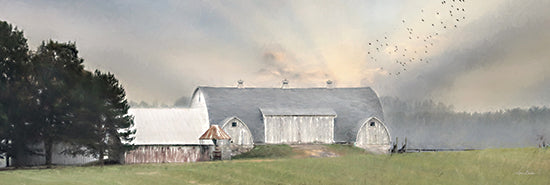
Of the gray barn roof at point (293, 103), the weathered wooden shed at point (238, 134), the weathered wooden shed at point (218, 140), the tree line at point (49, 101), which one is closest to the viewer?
the tree line at point (49, 101)

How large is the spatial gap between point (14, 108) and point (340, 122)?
3289 cm

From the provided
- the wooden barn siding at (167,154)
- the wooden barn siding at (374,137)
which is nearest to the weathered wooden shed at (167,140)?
the wooden barn siding at (167,154)

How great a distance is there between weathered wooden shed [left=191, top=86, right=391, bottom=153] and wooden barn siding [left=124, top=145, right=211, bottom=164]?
16.1 feet

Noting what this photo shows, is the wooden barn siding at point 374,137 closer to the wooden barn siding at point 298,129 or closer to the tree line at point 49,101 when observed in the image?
the wooden barn siding at point 298,129

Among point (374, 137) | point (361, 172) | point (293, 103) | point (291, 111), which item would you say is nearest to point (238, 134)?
point (291, 111)

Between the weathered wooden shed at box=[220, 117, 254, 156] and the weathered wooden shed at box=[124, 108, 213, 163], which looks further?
the weathered wooden shed at box=[220, 117, 254, 156]

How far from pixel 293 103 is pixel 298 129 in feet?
13.2

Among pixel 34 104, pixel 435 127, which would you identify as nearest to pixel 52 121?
pixel 34 104

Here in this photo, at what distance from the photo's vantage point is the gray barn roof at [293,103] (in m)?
68.9

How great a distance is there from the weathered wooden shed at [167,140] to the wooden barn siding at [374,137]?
52.4 feet

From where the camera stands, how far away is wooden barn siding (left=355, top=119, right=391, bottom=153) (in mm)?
70125

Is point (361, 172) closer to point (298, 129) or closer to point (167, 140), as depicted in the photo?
point (167, 140)

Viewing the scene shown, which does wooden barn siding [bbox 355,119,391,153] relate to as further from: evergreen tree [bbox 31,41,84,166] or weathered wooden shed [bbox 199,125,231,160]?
evergreen tree [bbox 31,41,84,166]

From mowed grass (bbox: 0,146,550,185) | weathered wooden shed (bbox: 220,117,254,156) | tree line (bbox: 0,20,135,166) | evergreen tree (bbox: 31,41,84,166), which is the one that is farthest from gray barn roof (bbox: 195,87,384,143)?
mowed grass (bbox: 0,146,550,185)
